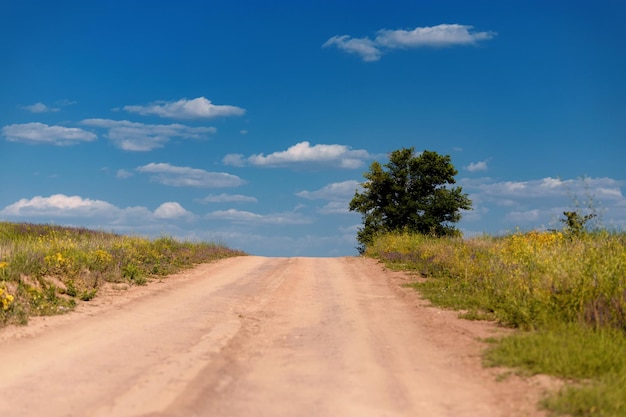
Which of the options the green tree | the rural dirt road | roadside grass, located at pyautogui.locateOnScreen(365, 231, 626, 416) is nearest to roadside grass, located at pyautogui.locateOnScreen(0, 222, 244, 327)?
the rural dirt road

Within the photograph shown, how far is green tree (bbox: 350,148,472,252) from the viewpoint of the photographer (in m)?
43.8

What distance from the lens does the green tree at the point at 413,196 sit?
43.8 metres

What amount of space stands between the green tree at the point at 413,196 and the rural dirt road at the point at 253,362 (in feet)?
96.5

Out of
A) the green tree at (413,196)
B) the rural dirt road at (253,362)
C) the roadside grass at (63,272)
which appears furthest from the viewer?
the green tree at (413,196)

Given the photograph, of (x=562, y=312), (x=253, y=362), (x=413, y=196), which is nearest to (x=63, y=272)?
(x=253, y=362)

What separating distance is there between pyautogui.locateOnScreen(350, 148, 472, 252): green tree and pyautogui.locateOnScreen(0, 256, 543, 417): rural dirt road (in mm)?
29399

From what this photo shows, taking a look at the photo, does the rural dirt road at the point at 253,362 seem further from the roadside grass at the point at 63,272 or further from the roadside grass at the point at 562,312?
the roadside grass at the point at 63,272

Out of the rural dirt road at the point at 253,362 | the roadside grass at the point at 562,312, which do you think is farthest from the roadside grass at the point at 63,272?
the roadside grass at the point at 562,312

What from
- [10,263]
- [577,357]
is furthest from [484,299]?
[10,263]

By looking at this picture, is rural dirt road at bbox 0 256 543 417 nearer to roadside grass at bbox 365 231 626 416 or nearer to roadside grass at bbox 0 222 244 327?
roadside grass at bbox 365 231 626 416

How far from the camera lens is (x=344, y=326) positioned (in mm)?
11406

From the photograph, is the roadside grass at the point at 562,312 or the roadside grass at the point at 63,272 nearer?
the roadside grass at the point at 562,312

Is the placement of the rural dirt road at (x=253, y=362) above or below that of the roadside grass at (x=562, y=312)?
below

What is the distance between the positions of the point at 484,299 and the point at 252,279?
9208 millimetres
